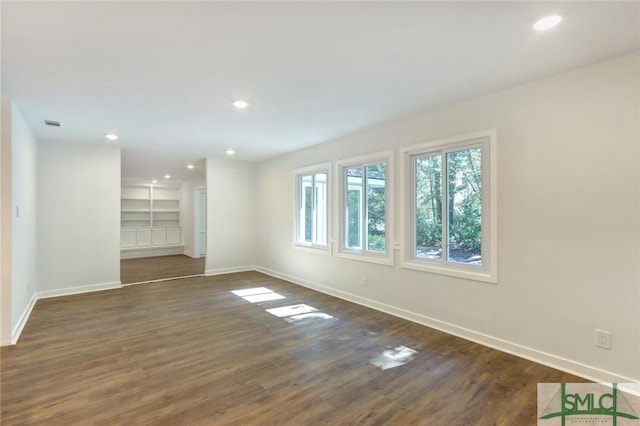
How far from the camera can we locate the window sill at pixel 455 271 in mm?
3045

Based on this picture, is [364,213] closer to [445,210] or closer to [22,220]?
[445,210]

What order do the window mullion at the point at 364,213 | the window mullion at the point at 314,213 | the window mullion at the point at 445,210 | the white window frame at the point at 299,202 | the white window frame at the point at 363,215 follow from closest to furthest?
1. the window mullion at the point at 445,210
2. the white window frame at the point at 363,215
3. the window mullion at the point at 364,213
4. the white window frame at the point at 299,202
5. the window mullion at the point at 314,213

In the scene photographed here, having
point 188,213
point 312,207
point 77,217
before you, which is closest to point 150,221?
point 188,213

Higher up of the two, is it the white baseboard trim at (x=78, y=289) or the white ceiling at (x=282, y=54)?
the white ceiling at (x=282, y=54)

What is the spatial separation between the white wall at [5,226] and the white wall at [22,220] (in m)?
0.07

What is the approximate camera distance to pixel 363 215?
4.49 metres

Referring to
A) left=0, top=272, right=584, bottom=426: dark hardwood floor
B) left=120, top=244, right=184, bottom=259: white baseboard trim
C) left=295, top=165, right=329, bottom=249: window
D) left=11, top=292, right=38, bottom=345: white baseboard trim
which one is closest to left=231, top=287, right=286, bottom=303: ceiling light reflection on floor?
left=0, top=272, right=584, bottom=426: dark hardwood floor

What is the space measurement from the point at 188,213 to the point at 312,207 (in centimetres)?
575

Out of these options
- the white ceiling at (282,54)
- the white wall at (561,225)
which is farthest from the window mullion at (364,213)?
the white wall at (561,225)

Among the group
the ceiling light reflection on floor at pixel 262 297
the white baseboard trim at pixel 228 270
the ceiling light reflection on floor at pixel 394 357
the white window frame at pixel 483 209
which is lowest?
the ceiling light reflection on floor at pixel 394 357

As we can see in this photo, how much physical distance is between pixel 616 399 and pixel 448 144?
8.25 ft

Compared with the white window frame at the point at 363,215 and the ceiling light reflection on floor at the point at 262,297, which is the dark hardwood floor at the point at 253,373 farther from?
the white window frame at the point at 363,215

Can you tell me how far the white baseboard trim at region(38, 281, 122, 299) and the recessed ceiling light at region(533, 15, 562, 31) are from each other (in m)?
6.59

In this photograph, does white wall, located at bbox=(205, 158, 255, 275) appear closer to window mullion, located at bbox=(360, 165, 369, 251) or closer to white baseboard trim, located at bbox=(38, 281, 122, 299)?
white baseboard trim, located at bbox=(38, 281, 122, 299)
